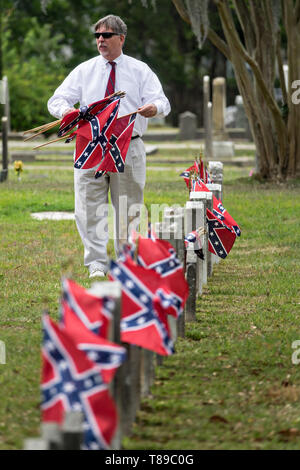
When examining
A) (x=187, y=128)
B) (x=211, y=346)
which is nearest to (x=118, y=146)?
(x=211, y=346)

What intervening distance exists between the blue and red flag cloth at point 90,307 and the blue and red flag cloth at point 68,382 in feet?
0.71

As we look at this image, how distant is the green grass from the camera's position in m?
4.86

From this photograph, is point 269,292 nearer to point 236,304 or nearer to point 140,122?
point 236,304

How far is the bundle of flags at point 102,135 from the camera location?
811 cm

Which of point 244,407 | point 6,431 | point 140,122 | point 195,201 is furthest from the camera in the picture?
point 140,122

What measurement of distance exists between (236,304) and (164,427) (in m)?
3.05

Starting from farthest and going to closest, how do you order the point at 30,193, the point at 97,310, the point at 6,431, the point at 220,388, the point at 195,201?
the point at 30,193 < the point at 195,201 < the point at 220,388 < the point at 6,431 < the point at 97,310

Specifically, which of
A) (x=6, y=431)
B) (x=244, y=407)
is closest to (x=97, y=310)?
(x=6, y=431)

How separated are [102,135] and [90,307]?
14.3ft

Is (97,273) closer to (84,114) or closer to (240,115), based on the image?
(84,114)

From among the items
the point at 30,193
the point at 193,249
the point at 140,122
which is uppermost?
the point at 140,122

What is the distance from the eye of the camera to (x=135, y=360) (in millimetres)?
4789

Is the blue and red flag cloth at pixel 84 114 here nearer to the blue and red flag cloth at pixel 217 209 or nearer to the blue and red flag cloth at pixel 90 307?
the blue and red flag cloth at pixel 217 209

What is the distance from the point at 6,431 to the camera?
15.7ft
